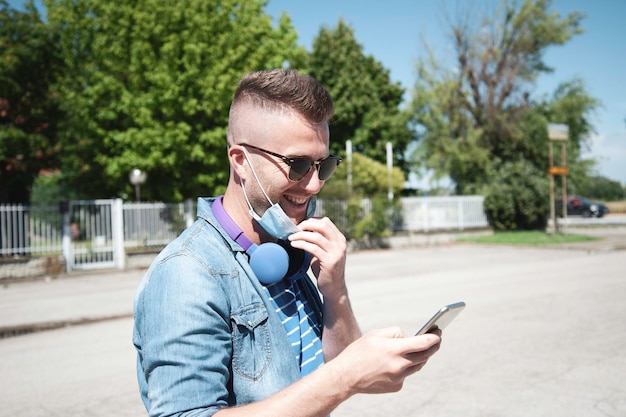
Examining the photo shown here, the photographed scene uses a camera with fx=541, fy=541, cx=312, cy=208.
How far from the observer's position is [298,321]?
1.79 m

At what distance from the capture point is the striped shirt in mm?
1746

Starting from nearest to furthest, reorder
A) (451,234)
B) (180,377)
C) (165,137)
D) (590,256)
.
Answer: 1. (180,377)
2. (590,256)
3. (165,137)
4. (451,234)

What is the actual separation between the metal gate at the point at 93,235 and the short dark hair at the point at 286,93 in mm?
15662

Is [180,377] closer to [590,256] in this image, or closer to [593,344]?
[593,344]

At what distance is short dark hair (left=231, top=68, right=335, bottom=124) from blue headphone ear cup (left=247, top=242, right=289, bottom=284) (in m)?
0.45

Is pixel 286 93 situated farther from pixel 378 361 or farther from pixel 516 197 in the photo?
pixel 516 197

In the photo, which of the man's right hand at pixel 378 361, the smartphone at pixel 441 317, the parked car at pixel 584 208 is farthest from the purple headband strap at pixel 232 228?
the parked car at pixel 584 208

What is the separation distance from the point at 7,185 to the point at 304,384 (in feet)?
71.8

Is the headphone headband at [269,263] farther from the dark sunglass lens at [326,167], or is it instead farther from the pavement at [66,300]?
the pavement at [66,300]

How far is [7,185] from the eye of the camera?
20.1 m

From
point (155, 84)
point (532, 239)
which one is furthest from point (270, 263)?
point (532, 239)

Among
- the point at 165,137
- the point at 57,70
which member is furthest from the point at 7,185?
the point at 165,137

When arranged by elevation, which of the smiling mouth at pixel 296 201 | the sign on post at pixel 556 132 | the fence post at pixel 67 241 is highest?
the sign on post at pixel 556 132

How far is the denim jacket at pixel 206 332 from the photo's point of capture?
1379mm
